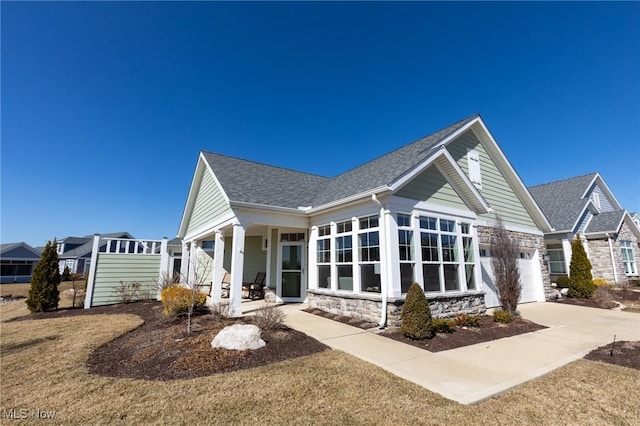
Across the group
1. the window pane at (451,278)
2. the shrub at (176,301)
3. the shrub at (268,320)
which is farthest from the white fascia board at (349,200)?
the shrub at (176,301)

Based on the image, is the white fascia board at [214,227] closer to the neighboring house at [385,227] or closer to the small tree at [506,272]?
the neighboring house at [385,227]

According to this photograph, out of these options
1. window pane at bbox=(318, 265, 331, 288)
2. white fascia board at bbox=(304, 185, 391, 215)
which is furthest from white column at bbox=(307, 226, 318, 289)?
white fascia board at bbox=(304, 185, 391, 215)

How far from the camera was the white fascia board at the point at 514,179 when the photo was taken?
12.2m

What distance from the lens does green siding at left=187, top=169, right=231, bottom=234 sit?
10.9 m

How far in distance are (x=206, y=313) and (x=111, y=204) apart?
63.4 ft

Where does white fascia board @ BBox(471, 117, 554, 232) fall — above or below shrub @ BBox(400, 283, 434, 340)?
above

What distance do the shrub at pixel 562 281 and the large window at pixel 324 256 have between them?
44.3 ft

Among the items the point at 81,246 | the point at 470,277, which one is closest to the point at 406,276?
the point at 470,277

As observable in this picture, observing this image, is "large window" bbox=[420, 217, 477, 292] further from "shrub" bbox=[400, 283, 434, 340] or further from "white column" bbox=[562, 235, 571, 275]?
"white column" bbox=[562, 235, 571, 275]

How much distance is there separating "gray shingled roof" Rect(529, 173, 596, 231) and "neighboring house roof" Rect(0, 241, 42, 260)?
5256cm

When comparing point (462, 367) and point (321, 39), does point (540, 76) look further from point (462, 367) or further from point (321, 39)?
point (462, 367)

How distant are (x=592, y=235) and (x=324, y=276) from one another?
1713 cm

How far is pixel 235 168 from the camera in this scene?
40.5 ft

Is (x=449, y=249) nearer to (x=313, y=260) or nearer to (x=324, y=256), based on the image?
(x=324, y=256)
